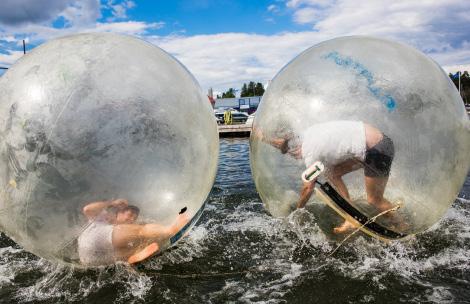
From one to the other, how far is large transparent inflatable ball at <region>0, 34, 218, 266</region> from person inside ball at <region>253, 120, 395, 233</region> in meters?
1.12

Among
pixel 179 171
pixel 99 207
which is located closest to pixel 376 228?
pixel 179 171

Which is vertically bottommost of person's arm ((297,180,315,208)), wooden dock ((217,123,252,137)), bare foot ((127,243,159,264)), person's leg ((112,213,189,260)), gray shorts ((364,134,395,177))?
wooden dock ((217,123,252,137))

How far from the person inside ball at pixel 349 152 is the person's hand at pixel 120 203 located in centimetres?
176

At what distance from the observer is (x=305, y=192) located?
4.47 metres

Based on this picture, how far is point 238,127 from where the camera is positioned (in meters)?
24.5

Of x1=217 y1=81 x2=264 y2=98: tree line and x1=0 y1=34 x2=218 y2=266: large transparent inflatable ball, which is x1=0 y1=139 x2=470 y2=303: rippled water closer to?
x1=0 y1=34 x2=218 y2=266: large transparent inflatable ball

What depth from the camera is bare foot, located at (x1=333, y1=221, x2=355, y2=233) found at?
443cm

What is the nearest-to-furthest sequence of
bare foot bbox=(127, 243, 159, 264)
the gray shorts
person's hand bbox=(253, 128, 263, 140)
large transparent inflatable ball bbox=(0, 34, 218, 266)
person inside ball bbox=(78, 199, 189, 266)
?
1. large transparent inflatable ball bbox=(0, 34, 218, 266)
2. person inside ball bbox=(78, 199, 189, 266)
3. the gray shorts
4. bare foot bbox=(127, 243, 159, 264)
5. person's hand bbox=(253, 128, 263, 140)

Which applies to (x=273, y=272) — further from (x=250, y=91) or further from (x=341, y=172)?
(x=250, y=91)

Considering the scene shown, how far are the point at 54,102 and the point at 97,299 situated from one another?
5.88 ft

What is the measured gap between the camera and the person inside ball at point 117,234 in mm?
3689

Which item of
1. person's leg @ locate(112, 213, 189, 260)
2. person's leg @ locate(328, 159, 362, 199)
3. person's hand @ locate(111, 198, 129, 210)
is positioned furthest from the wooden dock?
person's hand @ locate(111, 198, 129, 210)

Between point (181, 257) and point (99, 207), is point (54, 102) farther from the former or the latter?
point (181, 257)

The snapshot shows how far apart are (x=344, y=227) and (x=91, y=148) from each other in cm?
260
